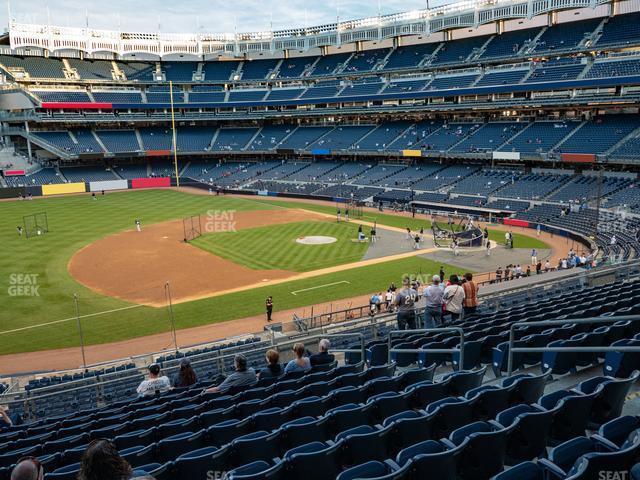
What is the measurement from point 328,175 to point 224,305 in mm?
50652

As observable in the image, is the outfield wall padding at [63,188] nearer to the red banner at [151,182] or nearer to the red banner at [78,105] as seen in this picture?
the red banner at [151,182]

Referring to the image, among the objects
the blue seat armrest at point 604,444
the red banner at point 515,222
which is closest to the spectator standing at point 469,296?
the blue seat armrest at point 604,444

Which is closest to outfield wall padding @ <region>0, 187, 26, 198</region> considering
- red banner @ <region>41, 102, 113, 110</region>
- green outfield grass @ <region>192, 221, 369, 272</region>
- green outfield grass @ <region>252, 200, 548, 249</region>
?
red banner @ <region>41, 102, 113, 110</region>

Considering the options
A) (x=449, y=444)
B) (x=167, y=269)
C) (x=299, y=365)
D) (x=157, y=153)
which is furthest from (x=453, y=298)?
(x=157, y=153)

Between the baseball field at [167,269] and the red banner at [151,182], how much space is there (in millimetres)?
25361

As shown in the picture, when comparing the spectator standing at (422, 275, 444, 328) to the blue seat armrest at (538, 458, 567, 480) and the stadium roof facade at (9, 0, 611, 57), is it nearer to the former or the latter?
the blue seat armrest at (538, 458, 567, 480)

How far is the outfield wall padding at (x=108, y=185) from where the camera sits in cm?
7956

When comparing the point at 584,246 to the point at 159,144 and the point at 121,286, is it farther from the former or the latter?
the point at 159,144

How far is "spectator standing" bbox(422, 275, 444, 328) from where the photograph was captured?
1491 centimetres

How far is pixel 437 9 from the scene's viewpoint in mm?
77750

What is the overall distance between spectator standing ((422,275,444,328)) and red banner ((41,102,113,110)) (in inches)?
3298

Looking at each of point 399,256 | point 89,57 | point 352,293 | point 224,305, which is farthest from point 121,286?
point 89,57

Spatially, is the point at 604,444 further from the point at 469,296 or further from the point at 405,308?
the point at 405,308

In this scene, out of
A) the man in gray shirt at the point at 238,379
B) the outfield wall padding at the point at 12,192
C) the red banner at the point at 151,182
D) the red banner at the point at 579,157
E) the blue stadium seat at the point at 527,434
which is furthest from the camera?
the red banner at the point at 151,182
